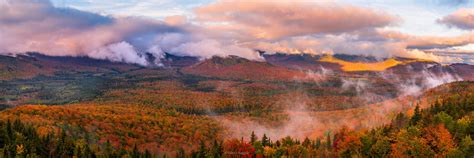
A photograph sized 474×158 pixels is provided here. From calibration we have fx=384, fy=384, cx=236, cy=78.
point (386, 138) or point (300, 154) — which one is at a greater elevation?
point (386, 138)

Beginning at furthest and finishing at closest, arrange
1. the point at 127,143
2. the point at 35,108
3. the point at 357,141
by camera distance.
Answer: the point at 35,108
the point at 127,143
the point at 357,141

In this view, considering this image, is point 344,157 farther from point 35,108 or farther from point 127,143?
point 35,108

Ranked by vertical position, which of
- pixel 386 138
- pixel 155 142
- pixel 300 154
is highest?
pixel 386 138

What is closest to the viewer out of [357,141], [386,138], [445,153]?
[445,153]

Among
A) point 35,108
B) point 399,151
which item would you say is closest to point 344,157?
point 399,151

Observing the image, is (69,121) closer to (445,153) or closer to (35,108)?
(35,108)

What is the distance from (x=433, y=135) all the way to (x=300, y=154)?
37787 millimetres

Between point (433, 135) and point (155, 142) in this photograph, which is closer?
point (433, 135)

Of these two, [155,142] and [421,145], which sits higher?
[421,145]

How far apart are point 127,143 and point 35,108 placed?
193 ft

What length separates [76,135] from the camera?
160m

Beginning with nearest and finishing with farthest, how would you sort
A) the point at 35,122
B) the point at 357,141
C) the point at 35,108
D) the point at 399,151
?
the point at 399,151
the point at 357,141
the point at 35,122
the point at 35,108

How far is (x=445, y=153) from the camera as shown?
3374 inches

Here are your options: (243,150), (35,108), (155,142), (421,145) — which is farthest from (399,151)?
(35,108)
